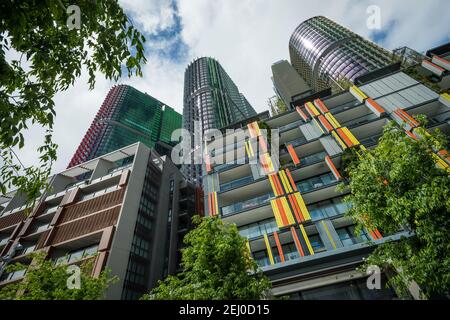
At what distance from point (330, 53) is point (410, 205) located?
91109 millimetres

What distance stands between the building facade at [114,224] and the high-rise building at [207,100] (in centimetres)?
4060

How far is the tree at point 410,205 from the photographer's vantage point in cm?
682

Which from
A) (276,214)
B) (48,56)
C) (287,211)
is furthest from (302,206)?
(48,56)

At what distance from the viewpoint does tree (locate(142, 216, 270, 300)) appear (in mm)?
7941

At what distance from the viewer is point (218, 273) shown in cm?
870

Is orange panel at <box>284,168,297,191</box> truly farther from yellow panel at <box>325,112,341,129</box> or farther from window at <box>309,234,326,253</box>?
yellow panel at <box>325,112,341,129</box>

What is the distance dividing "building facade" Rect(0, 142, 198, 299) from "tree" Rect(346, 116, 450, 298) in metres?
21.6

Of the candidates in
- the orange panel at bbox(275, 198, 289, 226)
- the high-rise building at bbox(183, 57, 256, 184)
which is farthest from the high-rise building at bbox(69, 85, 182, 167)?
the orange panel at bbox(275, 198, 289, 226)

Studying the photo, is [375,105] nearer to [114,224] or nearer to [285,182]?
[285,182]

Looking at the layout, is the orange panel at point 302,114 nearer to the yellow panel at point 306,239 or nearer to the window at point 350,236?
the window at point 350,236

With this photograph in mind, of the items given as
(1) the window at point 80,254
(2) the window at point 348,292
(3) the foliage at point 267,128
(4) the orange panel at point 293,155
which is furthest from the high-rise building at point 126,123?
(2) the window at point 348,292

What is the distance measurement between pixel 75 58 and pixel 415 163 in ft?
33.9

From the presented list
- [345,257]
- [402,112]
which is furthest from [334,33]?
[345,257]
